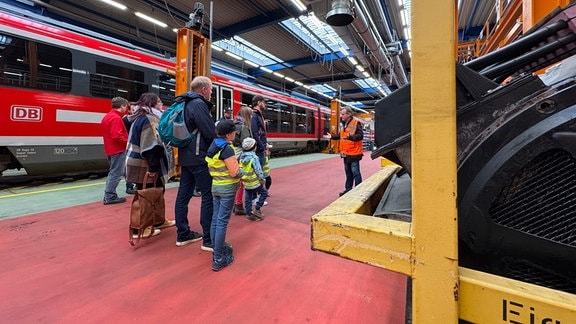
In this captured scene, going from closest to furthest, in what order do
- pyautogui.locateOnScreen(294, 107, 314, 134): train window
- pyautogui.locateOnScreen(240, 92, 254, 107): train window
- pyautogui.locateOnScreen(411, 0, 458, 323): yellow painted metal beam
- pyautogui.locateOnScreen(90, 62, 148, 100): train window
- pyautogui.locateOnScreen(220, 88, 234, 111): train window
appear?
pyautogui.locateOnScreen(411, 0, 458, 323): yellow painted metal beam < pyautogui.locateOnScreen(90, 62, 148, 100): train window < pyautogui.locateOnScreen(220, 88, 234, 111): train window < pyautogui.locateOnScreen(240, 92, 254, 107): train window < pyautogui.locateOnScreen(294, 107, 314, 134): train window

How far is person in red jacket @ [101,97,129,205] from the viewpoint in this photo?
12.5 feet

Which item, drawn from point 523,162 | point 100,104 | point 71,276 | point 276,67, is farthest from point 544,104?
point 276,67

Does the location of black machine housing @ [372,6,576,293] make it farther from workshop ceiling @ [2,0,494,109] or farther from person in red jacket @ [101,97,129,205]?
workshop ceiling @ [2,0,494,109]

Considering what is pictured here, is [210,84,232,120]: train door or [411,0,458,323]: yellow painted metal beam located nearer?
[411,0,458,323]: yellow painted metal beam

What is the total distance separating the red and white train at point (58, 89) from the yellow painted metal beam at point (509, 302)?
6077 millimetres

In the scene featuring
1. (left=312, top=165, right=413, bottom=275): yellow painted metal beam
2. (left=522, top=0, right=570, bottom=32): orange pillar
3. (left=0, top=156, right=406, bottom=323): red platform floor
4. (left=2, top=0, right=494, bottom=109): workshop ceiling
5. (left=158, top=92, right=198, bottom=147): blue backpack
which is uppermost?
(left=2, top=0, right=494, bottom=109): workshop ceiling

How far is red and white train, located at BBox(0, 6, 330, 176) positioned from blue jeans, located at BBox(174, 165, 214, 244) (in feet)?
12.7

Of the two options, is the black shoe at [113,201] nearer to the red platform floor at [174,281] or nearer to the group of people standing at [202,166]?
the red platform floor at [174,281]

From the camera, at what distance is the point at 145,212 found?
2520 millimetres

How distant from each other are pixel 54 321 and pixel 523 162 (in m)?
2.36

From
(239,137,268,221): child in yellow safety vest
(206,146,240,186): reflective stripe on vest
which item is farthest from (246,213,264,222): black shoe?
(206,146,240,186): reflective stripe on vest

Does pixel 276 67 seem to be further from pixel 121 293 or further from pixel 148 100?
pixel 121 293

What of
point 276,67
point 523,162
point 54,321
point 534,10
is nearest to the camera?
point 523,162

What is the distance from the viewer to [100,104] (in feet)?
17.6
